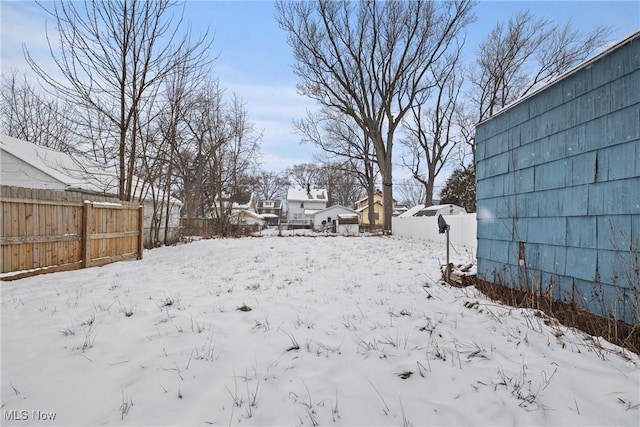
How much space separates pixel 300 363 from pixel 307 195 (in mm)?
44654

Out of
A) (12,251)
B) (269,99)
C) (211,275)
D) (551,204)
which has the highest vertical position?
(269,99)

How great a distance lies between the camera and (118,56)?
7812mm

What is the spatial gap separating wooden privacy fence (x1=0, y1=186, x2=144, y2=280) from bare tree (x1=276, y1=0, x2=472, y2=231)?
1443 cm

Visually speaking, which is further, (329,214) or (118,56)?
(329,214)

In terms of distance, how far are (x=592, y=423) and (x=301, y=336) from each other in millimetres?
1929

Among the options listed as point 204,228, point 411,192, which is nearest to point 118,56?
point 204,228

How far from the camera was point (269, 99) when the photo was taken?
16266mm

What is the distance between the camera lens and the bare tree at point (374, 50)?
16.1m

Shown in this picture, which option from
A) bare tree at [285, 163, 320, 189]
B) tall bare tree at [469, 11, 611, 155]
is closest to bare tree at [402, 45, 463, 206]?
tall bare tree at [469, 11, 611, 155]

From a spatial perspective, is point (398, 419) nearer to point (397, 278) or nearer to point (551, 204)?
point (551, 204)

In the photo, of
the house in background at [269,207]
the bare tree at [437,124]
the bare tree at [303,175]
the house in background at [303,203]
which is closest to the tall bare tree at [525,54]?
the bare tree at [437,124]

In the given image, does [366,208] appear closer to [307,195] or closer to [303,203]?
[307,195]

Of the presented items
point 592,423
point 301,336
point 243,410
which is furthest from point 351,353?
point 592,423

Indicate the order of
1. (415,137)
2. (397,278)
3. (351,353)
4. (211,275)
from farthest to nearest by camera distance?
1. (415,137)
2. (211,275)
3. (397,278)
4. (351,353)
